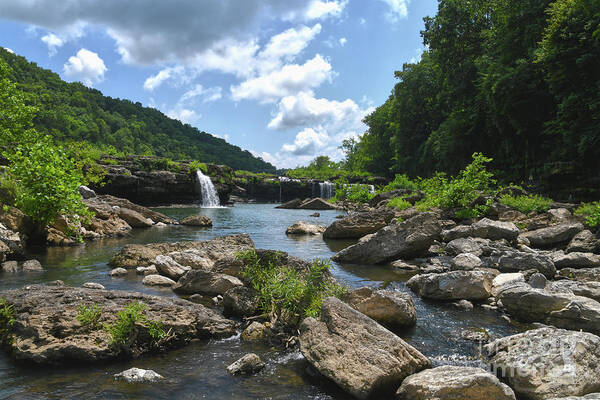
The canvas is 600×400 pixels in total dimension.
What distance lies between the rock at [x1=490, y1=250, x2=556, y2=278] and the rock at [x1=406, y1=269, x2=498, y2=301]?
124 cm

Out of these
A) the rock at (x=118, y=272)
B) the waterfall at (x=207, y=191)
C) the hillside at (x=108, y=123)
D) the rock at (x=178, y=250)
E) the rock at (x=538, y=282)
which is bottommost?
the rock at (x=118, y=272)

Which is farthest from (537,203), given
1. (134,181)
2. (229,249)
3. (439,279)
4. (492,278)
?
(134,181)

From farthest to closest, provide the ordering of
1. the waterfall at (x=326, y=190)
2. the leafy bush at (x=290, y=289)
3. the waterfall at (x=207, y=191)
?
the waterfall at (x=326, y=190), the waterfall at (x=207, y=191), the leafy bush at (x=290, y=289)

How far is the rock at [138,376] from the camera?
407 cm

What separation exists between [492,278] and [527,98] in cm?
2128

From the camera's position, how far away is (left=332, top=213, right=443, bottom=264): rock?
425 inches

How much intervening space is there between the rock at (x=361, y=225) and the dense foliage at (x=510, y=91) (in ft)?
37.5

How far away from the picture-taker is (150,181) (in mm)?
38938

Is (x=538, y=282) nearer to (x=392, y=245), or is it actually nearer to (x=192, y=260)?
(x=392, y=245)

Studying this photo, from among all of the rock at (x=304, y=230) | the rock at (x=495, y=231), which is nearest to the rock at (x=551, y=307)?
the rock at (x=495, y=231)

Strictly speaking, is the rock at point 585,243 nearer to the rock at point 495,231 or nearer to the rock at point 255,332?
the rock at point 495,231

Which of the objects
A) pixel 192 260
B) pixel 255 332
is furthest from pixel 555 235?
pixel 192 260

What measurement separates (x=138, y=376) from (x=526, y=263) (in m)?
8.27

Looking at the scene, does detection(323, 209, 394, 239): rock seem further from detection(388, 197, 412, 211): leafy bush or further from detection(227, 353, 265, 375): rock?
detection(227, 353, 265, 375): rock
